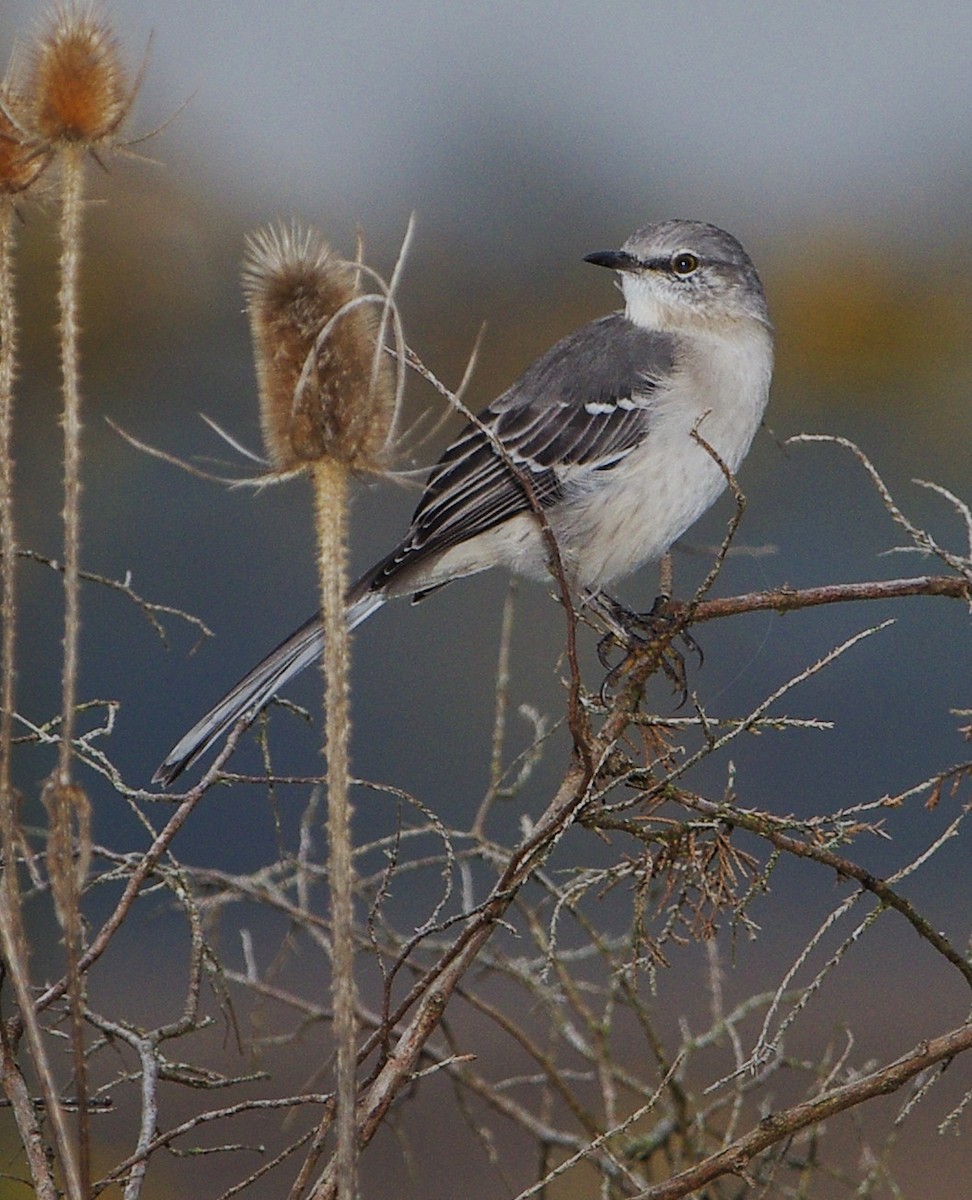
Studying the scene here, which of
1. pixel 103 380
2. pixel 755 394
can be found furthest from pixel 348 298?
pixel 103 380

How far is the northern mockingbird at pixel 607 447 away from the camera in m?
3.36

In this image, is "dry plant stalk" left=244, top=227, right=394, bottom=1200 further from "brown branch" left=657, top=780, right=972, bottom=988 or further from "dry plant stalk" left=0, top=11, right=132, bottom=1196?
"brown branch" left=657, top=780, right=972, bottom=988

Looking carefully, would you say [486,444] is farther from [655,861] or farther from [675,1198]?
[675,1198]

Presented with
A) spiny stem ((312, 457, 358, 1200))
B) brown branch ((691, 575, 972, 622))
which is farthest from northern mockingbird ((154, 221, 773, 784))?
spiny stem ((312, 457, 358, 1200))

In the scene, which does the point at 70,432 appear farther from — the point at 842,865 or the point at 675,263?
the point at 675,263

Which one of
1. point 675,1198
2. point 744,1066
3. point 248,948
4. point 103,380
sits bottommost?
point 675,1198

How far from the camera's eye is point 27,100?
1.47 metres

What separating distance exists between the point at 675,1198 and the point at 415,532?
2.00m

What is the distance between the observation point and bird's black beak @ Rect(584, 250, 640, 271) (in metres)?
3.67

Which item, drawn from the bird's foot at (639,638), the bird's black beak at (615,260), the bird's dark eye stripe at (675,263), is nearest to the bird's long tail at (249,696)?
the bird's foot at (639,638)

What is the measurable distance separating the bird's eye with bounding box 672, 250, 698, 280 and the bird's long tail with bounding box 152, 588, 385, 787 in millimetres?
1617

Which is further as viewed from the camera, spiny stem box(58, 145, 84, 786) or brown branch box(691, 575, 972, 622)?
brown branch box(691, 575, 972, 622)

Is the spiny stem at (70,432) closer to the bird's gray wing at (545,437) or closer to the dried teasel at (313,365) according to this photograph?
the dried teasel at (313,365)

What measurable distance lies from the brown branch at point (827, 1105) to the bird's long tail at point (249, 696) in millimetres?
878
